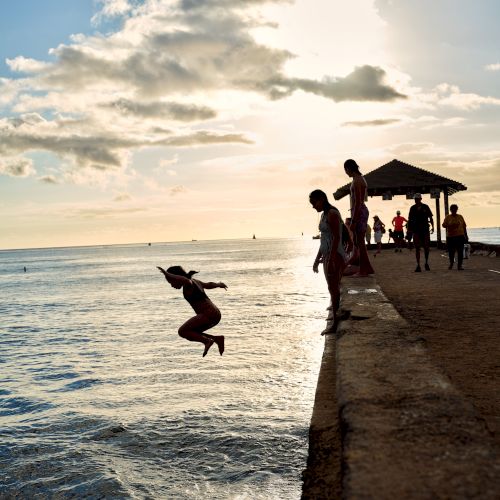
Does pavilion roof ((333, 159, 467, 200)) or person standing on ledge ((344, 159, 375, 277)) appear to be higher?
pavilion roof ((333, 159, 467, 200))

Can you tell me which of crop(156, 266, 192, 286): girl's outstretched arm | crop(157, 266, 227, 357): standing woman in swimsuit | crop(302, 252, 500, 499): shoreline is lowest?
crop(302, 252, 500, 499): shoreline

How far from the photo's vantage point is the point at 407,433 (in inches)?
108

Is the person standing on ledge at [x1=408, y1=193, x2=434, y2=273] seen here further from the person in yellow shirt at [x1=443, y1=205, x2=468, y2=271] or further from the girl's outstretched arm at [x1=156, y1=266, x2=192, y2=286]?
the girl's outstretched arm at [x1=156, y1=266, x2=192, y2=286]

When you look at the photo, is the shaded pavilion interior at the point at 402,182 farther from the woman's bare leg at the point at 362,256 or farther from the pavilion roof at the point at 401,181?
the woman's bare leg at the point at 362,256

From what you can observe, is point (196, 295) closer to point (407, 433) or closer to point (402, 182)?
point (407, 433)

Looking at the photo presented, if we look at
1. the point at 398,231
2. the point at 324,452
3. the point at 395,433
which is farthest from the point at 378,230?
the point at 395,433

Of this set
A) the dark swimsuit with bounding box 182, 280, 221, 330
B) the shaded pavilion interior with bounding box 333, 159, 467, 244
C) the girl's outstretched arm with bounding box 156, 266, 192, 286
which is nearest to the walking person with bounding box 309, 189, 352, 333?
the dark swimsuit with bounding box 182, 280, 221, 330

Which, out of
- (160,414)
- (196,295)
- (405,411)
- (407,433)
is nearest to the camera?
(407,433)

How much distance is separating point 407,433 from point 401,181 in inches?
989

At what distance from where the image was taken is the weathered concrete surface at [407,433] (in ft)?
7.27

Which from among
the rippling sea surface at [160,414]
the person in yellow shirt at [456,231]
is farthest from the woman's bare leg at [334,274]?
the person in yellow shirt at [456,231]

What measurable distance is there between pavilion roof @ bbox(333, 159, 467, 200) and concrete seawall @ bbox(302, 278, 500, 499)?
71.3 feet

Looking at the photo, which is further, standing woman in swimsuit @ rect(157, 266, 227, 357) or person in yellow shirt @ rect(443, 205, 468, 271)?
person in yellow shirt @ rect(443, 205, 468, 271)

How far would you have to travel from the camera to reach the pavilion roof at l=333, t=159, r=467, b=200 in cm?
2614
